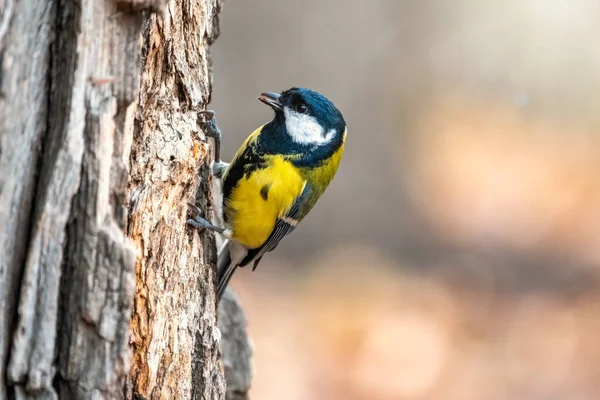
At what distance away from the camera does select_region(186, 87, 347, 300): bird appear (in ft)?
7.84

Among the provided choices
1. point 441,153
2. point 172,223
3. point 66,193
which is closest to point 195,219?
point 172,223

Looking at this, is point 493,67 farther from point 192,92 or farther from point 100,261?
point 100,261

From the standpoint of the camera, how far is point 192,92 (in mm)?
1851

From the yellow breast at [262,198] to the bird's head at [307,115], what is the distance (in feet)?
0.49

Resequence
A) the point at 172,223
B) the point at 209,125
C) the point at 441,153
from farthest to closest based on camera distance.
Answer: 1. the point at 441,153
2. the point at 209,125
3. the point at 172,223

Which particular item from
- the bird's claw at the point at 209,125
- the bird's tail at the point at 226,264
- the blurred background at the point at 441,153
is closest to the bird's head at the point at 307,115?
the bird's claw at the point at 209,125

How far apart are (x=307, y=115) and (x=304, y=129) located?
59 millimetres

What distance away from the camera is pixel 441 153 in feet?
18.5

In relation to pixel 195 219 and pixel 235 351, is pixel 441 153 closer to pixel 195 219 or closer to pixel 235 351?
pixel 235 351

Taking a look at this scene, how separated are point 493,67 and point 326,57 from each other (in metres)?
1.28

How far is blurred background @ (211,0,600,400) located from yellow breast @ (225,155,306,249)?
8.31ft

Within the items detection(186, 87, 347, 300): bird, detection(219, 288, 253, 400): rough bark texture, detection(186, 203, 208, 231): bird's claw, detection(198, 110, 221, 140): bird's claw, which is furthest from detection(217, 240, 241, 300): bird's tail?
detection(186, 203, 208, 231): bird's claw

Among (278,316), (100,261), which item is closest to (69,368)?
(100,261)

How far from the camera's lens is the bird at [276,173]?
7.84 ft
